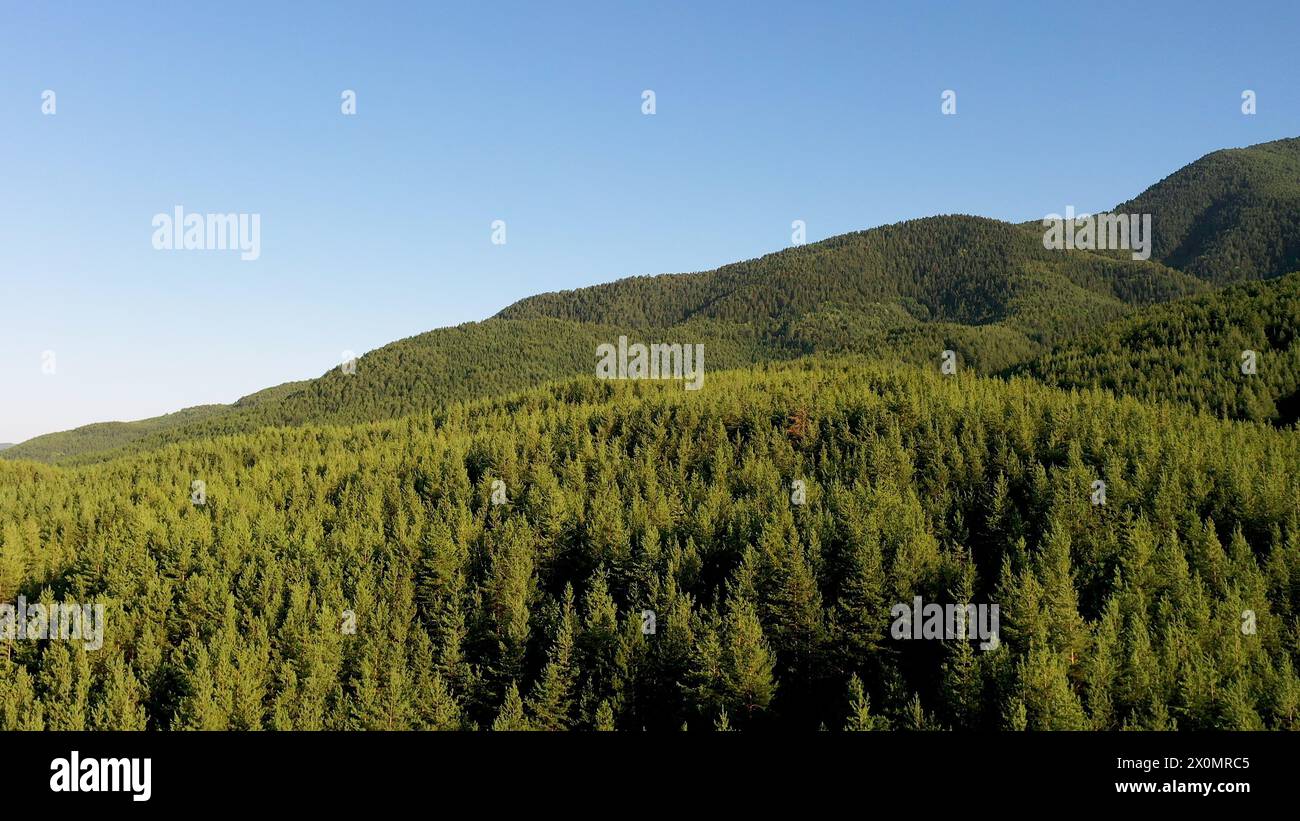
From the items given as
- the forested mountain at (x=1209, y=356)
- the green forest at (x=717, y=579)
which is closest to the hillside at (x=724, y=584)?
the green forest at (x=717, y=579)

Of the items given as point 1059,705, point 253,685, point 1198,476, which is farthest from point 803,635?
point 1198,476

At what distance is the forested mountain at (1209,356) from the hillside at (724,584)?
94.2 feet

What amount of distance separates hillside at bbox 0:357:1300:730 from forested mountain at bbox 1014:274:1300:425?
28.7 m

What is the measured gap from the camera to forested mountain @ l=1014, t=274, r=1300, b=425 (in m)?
107

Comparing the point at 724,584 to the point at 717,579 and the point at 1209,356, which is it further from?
the point at 1209,356

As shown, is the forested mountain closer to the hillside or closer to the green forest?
the hillside

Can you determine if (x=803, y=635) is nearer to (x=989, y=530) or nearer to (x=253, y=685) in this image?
(x=989, y=530)

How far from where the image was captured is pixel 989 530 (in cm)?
5469

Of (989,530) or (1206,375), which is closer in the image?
(989,530)

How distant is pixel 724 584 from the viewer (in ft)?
165

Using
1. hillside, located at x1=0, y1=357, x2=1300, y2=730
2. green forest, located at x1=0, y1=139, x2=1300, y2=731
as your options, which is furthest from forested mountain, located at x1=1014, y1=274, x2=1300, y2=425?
green forest, located at x1=0, y1=139, x2=1300, y2=731
